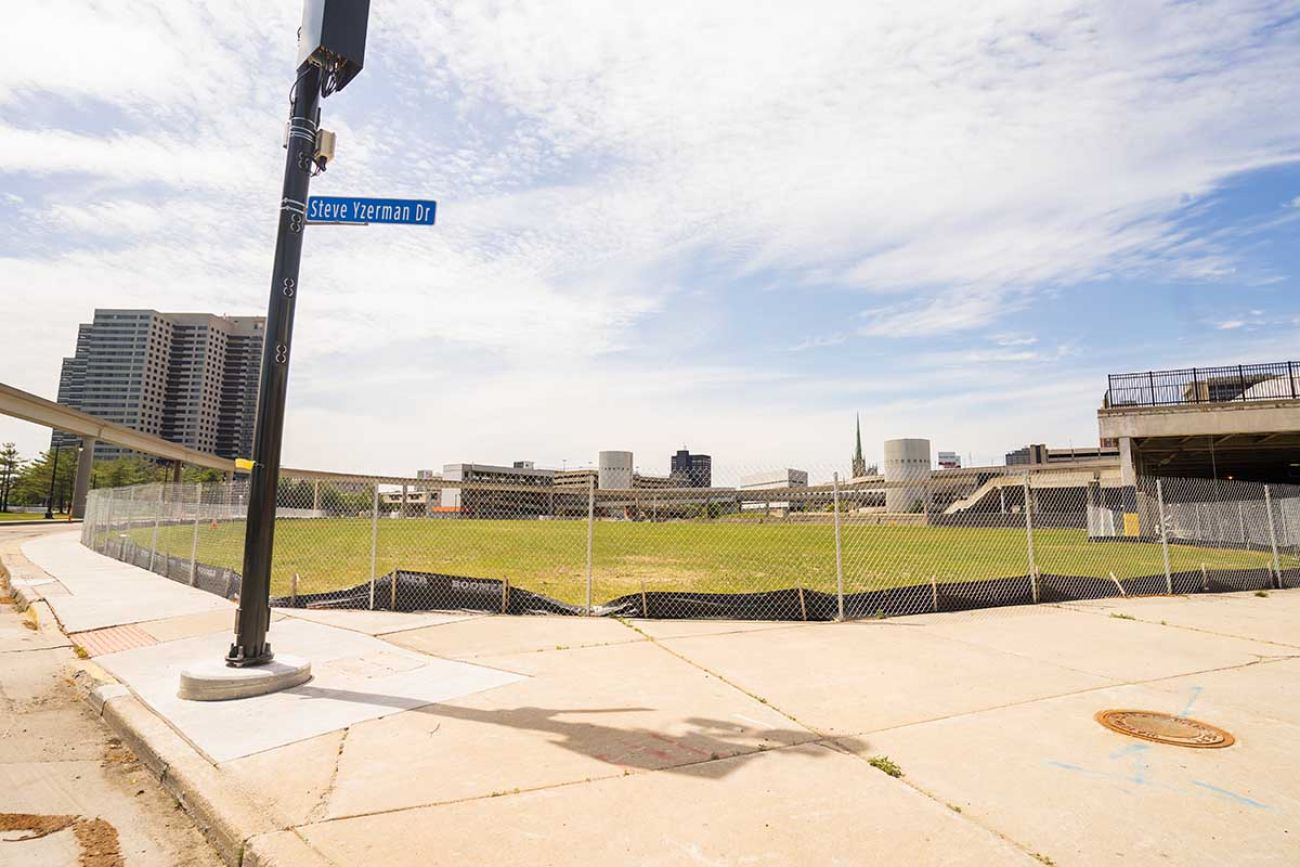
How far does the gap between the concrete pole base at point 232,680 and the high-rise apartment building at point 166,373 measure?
141521 millimetres

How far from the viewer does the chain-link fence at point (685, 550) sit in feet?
29.2

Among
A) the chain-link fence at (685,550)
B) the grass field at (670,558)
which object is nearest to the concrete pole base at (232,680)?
the chain-link fence at (685,550)

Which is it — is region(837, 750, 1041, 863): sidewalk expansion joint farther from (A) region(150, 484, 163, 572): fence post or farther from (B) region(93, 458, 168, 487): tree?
(B) region(93, 458, 168, 487): tree

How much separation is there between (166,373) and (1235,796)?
17308 cm

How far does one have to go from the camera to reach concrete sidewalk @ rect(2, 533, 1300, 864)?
2947mm

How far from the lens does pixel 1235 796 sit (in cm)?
341

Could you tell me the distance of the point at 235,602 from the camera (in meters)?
9.82

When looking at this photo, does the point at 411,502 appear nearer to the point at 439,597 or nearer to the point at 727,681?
the point at 439,597

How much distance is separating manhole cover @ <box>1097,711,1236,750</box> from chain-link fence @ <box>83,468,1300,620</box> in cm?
394

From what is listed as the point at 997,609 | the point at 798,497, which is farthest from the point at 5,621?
the point at 997,609

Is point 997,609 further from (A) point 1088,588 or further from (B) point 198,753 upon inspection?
(B) point 198,753

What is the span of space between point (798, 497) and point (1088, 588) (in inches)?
216

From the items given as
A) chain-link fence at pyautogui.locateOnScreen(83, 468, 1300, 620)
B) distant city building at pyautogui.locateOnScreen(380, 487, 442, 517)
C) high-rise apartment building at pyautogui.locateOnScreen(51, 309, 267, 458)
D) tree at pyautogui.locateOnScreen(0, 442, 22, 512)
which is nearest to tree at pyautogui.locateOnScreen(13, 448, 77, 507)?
tree at pyautogui.locateOnScreen(0, 442, 22, 512)

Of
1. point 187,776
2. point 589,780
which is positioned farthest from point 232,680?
point 589,780
